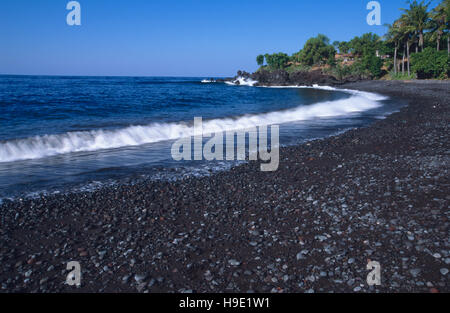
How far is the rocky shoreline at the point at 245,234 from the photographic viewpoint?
13.8 ft

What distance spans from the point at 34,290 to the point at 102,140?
11.5 m

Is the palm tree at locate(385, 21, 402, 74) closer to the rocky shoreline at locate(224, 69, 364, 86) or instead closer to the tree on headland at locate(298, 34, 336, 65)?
the rocky shoreline at locate(224, 69, 364, 86)

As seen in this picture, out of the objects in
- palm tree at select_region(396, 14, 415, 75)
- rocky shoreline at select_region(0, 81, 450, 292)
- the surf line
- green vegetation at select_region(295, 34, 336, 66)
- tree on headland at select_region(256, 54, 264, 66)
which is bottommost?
rocky shoreline at select_region(0, 81, 450, 292)

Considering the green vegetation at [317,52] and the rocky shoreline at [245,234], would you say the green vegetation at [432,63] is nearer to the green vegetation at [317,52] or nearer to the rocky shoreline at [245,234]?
the green vegetation at [317,52]

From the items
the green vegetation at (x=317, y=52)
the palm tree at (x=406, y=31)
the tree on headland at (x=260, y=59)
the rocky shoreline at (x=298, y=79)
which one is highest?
the tree on headland at (x=260, y=59)

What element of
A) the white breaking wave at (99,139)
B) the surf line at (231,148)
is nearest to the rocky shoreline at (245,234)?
the surf line at (231,148)

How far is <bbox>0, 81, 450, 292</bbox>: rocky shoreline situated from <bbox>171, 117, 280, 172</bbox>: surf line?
92.1 inches

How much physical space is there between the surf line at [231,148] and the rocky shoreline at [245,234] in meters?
2.34

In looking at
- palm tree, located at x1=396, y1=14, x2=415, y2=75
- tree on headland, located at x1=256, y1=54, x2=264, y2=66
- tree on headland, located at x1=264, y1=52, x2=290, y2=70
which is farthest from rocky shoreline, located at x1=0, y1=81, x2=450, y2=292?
tree on headland, located at x1=256, y1=54, x2=264, y2=66

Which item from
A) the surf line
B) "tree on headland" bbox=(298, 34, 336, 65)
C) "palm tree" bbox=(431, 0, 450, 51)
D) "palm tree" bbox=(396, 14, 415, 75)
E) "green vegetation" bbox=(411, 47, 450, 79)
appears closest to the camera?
the surf line

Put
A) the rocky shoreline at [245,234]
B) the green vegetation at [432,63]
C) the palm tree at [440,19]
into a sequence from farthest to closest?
the palm tree at [440,19], the green vegetation at [432,63], the rocky shoreline at [245,234]

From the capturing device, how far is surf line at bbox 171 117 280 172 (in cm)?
1118

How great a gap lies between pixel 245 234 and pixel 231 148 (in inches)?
316
